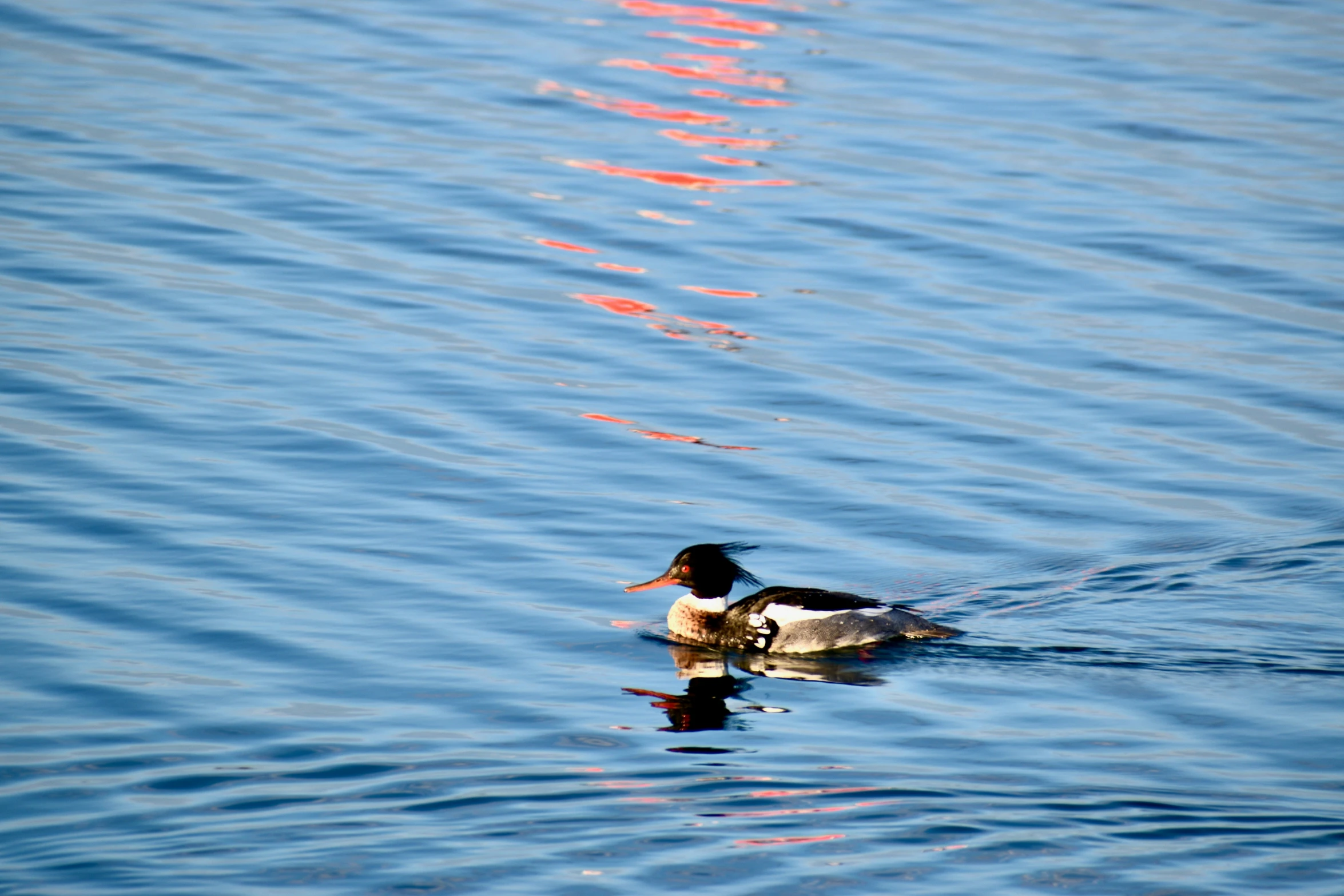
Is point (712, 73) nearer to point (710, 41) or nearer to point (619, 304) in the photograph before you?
point (710, 41)

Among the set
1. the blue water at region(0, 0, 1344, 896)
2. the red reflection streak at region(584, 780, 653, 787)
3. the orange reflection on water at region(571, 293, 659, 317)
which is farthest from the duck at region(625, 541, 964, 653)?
the orange reflection on water at region(571, 293, 659, 317)

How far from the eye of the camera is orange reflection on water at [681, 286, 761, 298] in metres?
16.6

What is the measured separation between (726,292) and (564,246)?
2126 mm

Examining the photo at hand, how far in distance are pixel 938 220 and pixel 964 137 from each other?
10.2ft

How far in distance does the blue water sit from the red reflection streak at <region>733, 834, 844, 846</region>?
0.09 metres

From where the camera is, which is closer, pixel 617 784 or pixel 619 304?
pixel 617 784

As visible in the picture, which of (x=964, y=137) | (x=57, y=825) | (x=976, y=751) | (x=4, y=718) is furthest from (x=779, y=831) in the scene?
(x=964, y=137)

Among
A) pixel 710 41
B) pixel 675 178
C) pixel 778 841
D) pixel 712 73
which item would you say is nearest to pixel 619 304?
pixel 675 178

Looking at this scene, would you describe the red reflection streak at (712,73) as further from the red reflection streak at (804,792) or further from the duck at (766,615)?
the red reflection streak at (804,792)

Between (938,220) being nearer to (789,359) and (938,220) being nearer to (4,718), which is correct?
(789,359)

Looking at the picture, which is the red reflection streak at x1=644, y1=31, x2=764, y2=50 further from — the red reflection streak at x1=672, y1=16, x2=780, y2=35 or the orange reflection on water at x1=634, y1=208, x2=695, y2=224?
the orange reflection on water at x1=634, y1=208, x2=695, y2=224

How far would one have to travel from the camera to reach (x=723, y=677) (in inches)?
398

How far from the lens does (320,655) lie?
9836mm

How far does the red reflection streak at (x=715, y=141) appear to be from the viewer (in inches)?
834
